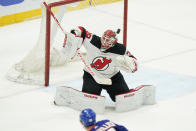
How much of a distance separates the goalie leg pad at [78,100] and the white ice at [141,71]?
0.22 feet

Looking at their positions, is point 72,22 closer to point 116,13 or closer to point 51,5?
point 116,13

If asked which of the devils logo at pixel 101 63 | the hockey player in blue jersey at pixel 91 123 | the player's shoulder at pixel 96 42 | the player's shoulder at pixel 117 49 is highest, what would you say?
the player's shoulder at pixel 96 42

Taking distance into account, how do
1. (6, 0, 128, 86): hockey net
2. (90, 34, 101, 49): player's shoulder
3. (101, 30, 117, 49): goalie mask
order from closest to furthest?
(101, 30, 117, 49): goalie mask → (90, 34, 101, 49): player's shoulder → (6, 0, 128, 86): hockey net

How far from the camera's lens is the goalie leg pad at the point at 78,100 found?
14.7ft

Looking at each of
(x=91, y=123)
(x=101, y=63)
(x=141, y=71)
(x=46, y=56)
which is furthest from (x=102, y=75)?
(x=91, y=123)

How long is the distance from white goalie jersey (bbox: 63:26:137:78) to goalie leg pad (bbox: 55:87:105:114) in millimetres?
273

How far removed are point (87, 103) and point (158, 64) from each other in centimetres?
150

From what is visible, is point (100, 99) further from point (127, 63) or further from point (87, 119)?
point (87, 119)

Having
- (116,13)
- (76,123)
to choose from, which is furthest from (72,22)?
(76,123)

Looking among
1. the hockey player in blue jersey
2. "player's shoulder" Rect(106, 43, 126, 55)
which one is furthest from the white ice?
the hockey player in blue jersey

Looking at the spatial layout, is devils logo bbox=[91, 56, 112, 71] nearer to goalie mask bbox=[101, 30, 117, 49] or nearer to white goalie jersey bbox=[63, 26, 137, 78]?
white goalie jersey bbox=[63, 26, 137, 78]

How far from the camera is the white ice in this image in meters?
4.47

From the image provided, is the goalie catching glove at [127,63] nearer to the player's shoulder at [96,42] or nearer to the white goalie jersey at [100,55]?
the white goalie jersey at [100,55]

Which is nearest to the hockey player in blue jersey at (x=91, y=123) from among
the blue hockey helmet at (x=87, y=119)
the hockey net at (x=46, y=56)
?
the blue hockey helmet at (x=87, y=119)
